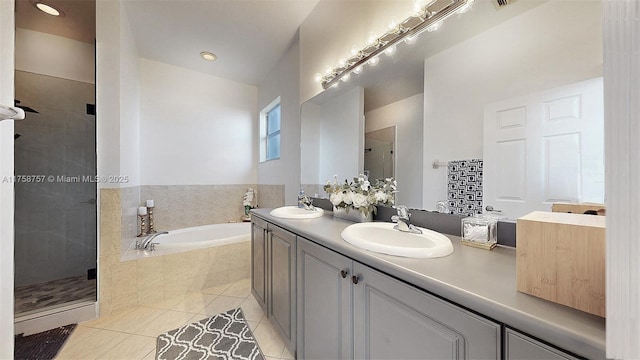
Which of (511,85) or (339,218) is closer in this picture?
(511,85)

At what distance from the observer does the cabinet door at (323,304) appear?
934 mm

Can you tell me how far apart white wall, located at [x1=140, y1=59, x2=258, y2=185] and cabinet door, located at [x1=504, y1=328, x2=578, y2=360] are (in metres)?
3.48

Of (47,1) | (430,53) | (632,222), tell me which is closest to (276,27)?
(430,53)

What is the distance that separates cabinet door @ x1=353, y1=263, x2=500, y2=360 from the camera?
555 mm

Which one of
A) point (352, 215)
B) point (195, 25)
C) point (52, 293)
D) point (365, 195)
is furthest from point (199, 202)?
point (365, 195)

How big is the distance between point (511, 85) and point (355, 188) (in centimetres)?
88

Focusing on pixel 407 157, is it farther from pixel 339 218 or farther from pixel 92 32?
pixel 92 32

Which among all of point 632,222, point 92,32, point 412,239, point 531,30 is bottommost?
point 412,239

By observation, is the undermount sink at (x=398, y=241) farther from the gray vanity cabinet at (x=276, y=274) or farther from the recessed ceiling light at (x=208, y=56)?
the recessed ceiling light at (x=208, y=56)

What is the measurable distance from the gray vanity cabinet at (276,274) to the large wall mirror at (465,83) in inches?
27.7

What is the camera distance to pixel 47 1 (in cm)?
191

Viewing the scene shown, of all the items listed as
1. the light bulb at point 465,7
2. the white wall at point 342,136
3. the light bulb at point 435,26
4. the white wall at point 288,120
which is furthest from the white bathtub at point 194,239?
the light bulb at point 465,7

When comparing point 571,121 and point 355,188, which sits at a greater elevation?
point 571,121

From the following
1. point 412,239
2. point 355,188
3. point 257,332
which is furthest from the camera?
point 257,332
